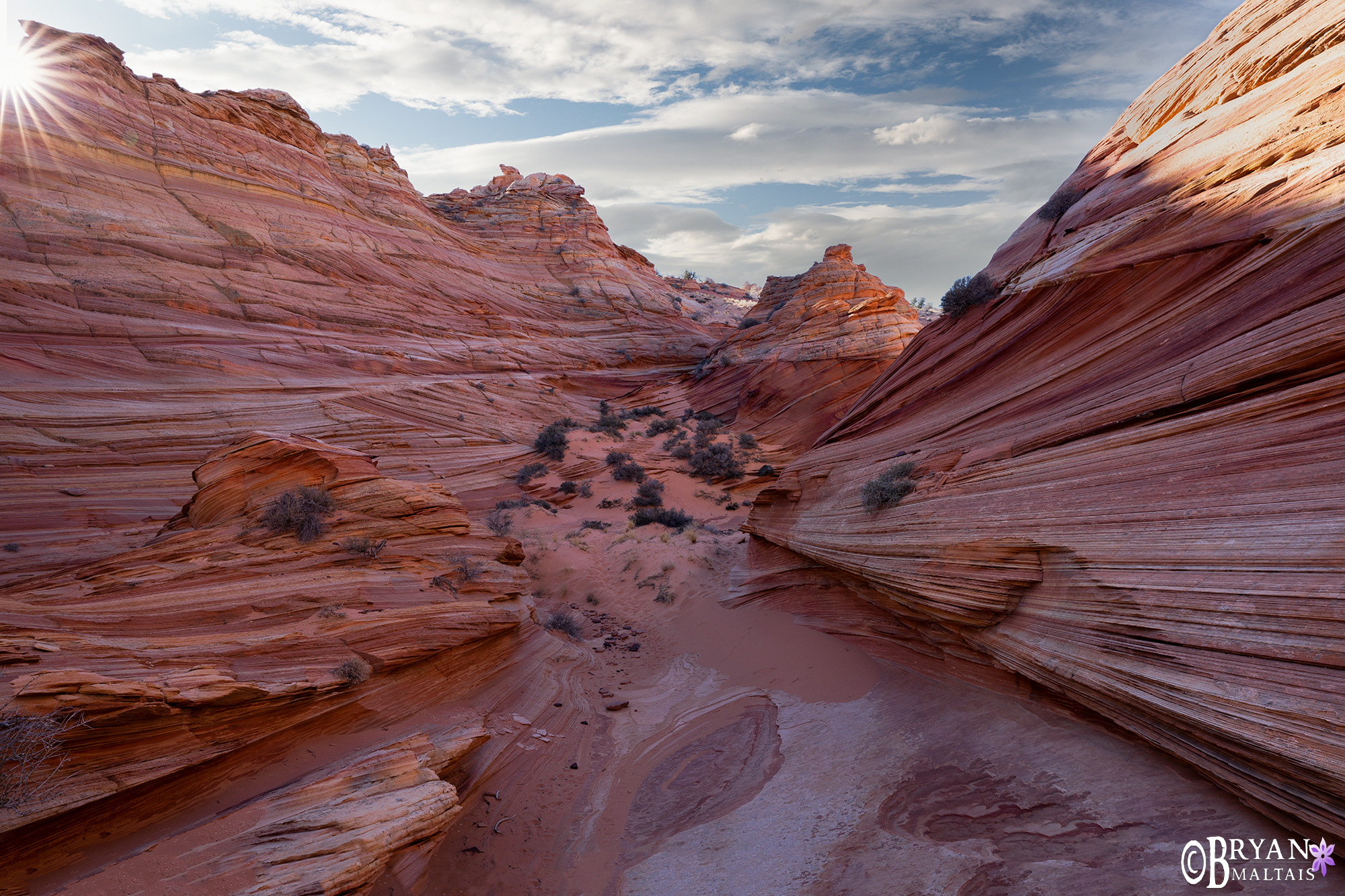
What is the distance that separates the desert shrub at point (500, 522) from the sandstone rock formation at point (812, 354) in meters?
13.8

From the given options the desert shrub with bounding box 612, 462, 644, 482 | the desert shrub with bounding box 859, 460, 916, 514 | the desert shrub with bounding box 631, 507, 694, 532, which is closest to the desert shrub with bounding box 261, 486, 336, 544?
the desert shrub with bounding box 859, 460, 916, 514

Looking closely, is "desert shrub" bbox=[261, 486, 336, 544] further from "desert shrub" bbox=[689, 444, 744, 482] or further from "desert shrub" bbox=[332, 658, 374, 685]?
"desert shrub" bbox=[689, 444, 744, 482]

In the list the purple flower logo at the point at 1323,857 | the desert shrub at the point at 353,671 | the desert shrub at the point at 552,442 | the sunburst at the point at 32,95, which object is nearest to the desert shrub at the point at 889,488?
the purple flower logo at the point at 1323,857

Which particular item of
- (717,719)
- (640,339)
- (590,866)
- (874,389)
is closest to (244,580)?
(590,866)

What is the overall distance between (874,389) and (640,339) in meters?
27.4

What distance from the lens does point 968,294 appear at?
1125 cm

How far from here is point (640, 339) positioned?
3888cm

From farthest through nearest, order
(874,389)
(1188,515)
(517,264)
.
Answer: (517,264) < (874,389) < (1188,515)

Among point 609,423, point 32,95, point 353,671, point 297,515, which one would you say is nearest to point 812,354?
point 609,423

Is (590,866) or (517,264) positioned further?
(517,264)

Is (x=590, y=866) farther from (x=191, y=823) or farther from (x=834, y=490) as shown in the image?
(x=834, y=490)

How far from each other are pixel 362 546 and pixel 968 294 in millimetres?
11674

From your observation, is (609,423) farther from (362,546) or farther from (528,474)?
(362,546)

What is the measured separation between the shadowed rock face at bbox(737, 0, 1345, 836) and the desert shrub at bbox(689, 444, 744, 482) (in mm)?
12415
